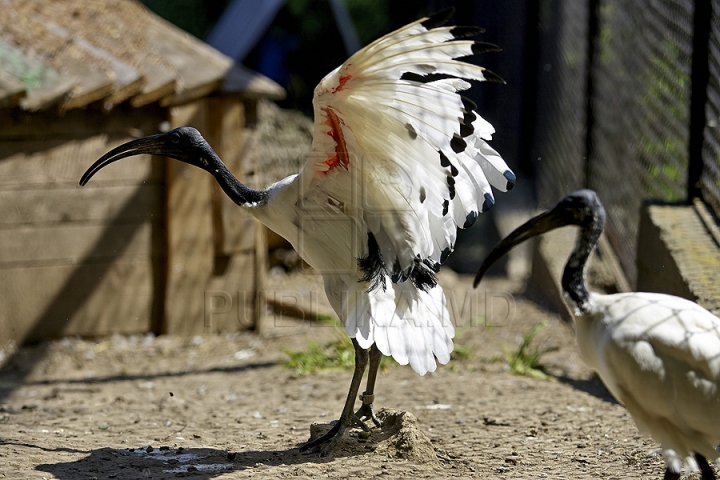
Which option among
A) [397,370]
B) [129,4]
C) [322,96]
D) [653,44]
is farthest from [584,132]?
[322,96]

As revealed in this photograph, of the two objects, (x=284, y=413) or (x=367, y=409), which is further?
(x=284, y=413)

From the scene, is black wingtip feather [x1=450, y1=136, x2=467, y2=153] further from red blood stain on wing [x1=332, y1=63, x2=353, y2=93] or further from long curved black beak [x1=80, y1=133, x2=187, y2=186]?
long curved black beak [x1=80, y1=133, x2=187, y2=186]

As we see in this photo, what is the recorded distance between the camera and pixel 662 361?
10.2 ft

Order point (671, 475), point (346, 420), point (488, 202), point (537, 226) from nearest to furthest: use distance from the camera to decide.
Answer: point (671, 475), point (537, 226), point (346, 420), point (488, 202)

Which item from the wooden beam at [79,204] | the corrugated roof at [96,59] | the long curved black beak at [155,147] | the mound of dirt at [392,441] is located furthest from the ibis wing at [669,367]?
the wooden beam at [79,204]

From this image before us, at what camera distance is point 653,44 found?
6.90 metres

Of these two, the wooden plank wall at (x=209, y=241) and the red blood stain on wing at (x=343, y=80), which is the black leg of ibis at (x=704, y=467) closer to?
the red blood stain on wing at (x=343, y=80)

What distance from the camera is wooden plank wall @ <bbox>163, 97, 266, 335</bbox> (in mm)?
6828

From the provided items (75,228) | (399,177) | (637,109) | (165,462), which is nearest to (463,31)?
(399,177)

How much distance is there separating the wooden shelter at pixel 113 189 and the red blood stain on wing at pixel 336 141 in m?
2.90

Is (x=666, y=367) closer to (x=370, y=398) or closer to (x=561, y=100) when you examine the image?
(x=370, y=398)

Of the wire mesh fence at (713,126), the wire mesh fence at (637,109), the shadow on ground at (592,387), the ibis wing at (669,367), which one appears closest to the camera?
the ibis wing at (669,367)

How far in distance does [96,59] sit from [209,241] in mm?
1594

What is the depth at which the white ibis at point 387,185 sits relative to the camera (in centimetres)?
339
